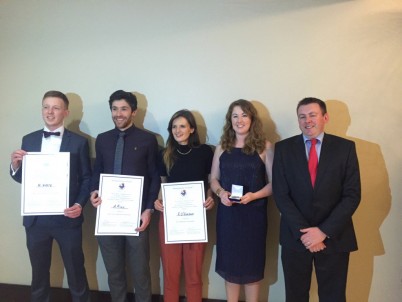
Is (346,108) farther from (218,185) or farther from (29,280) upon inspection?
(29,280)

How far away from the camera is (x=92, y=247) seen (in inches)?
116

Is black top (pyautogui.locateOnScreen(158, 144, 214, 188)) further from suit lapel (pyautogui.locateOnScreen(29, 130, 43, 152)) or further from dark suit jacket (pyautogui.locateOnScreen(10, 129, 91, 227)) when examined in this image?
suit lapel (pyautogui.locateOnScreen(29, 130, 43, 152))

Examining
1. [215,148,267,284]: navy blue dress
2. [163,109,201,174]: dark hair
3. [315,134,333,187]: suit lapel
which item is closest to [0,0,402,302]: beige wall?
[163,109,201,174]: dark hair

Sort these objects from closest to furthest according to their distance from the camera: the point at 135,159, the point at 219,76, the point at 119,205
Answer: the point at 119,205 → the point at 135,159 → the point at 219,76

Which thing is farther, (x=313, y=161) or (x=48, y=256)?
(x=48, y=256)

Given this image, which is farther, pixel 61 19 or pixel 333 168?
pixel 61 19

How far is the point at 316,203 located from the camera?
80.1 inches

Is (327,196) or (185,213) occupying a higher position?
(327,196)

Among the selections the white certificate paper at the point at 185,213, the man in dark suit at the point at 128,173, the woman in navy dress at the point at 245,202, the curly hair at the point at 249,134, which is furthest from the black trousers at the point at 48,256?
the curly hair at the point at 249,134

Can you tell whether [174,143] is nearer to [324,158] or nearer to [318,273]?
[324,158]

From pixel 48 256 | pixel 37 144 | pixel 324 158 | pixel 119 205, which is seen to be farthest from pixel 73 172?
pixel 324 158

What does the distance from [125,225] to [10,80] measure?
1918 mm

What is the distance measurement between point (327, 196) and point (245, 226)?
633 mm

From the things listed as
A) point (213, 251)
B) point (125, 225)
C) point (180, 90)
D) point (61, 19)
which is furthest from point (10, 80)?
point (213, 251)
